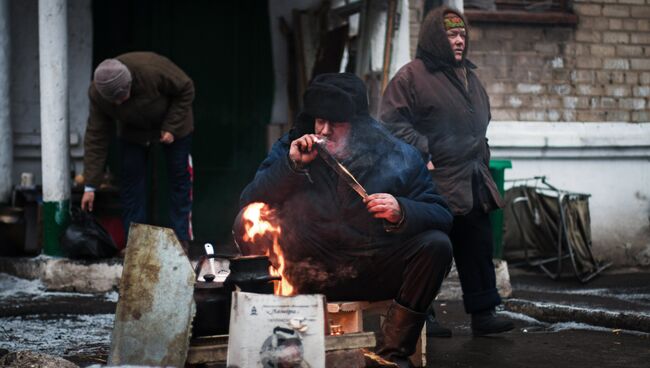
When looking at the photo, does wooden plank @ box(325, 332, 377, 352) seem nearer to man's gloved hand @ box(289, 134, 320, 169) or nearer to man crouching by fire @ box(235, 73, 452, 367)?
man crouching by fire @ box(235, 73, 452, 367)

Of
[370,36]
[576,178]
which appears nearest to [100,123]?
[370,36]

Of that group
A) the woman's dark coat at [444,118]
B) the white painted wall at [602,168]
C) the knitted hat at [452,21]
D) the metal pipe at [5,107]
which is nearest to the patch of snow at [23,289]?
the metal pipe at [5,107]

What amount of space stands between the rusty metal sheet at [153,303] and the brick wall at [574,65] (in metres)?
5.96

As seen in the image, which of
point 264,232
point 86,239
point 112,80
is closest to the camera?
point 264,232

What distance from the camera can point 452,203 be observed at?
623cm

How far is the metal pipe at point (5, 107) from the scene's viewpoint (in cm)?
912

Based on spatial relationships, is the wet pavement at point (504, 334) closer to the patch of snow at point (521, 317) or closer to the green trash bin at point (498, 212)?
the patch of snow at point (521, 317)

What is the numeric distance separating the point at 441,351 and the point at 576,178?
4.77 m

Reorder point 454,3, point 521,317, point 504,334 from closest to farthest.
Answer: point 504,334 < point 521,317 < point 454,3

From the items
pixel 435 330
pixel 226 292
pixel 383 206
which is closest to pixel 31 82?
pixel 435 330

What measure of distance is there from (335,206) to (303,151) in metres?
0.32

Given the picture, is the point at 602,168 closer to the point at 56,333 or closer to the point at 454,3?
the point at 454,3

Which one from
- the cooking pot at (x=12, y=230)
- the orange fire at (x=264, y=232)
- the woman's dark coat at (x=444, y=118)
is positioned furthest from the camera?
the cooking pot at (x=12, y=230)

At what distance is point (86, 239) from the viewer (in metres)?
8.29
